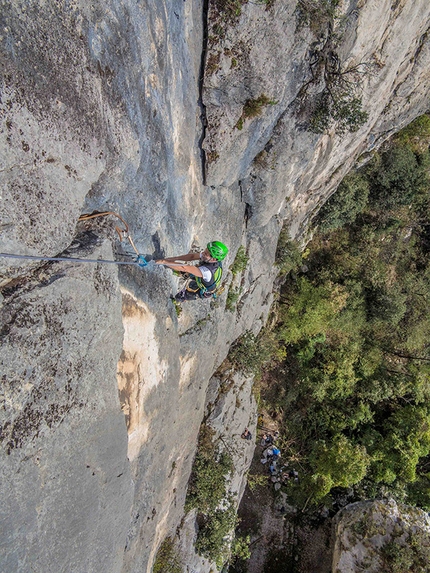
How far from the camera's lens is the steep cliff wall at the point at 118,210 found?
3518mm

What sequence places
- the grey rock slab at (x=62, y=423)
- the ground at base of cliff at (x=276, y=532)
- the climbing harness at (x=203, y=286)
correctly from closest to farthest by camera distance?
the grey rock slab at (x=62, y=423)
the climbing harness at (x=203, y=286)
the ground at base of cliff at (x=276, y=532)

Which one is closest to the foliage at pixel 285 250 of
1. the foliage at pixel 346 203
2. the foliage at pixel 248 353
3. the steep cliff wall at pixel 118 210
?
the foliage at pixel 346 203

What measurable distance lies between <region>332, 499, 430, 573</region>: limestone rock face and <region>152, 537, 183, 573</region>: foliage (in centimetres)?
695

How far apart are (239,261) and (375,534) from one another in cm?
1086

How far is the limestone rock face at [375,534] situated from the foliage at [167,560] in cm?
695

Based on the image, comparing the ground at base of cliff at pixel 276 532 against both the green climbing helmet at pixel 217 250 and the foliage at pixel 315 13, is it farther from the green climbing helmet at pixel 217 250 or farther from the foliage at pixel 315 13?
the foliage at pixel 315 13

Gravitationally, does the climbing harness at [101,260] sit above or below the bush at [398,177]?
below

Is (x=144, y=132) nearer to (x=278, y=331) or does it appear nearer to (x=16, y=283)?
(x=16, y=283)

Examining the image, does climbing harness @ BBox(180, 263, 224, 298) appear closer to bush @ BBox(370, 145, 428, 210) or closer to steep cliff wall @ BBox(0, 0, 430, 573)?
steep cliff wall @ BBox(0, 0, 430, 573)

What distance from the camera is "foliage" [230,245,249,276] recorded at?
10.1m

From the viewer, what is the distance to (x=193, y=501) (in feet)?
31.9

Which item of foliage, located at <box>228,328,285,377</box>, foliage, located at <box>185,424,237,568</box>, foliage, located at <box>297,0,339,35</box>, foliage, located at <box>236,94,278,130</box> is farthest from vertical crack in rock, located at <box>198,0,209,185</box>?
foliage, located at <box>185,424,237,568</box>

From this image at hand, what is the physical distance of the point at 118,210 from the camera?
5.23 m

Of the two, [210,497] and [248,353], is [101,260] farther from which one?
[210,497]
